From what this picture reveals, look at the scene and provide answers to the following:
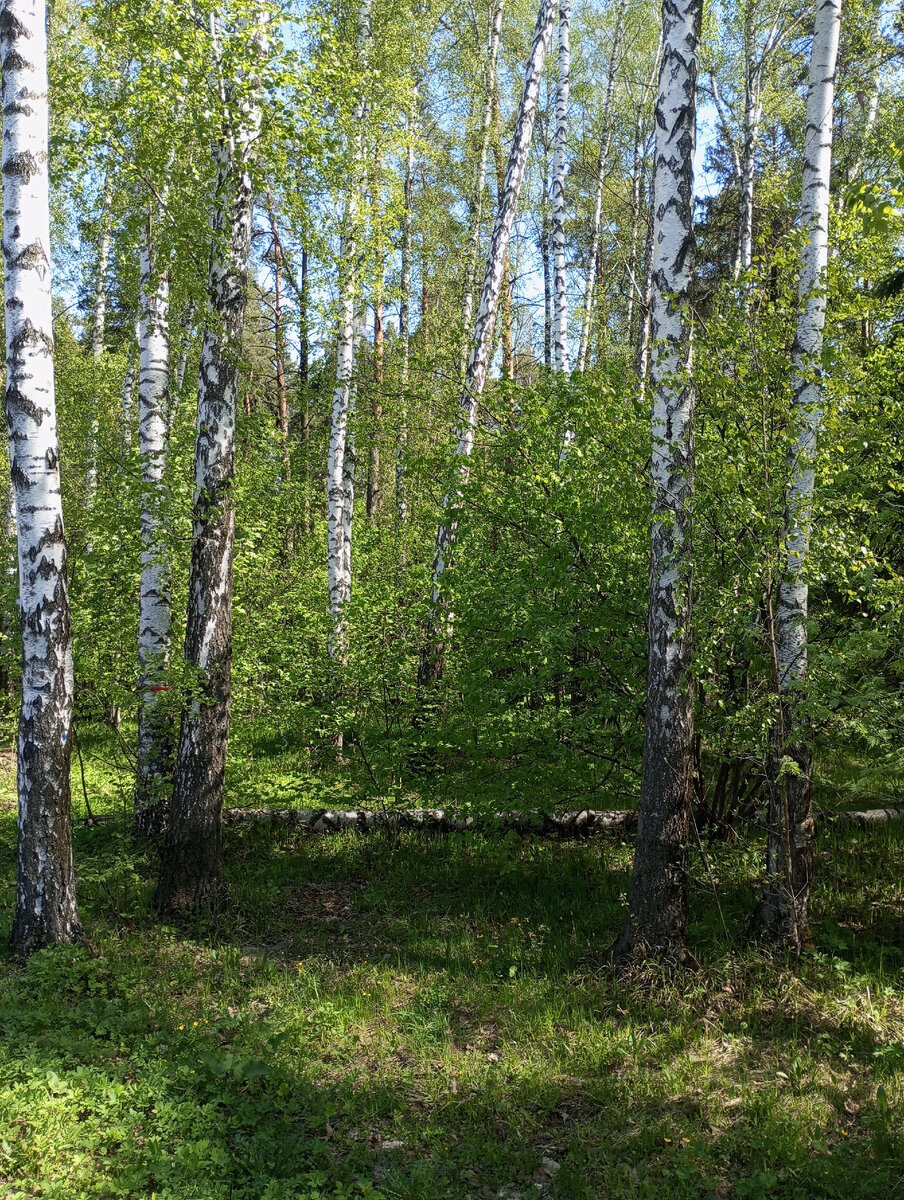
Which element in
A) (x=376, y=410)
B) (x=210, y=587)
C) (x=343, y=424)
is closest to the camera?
(x=210, y=587)

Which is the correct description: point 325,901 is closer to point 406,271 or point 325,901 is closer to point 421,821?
point 421,821

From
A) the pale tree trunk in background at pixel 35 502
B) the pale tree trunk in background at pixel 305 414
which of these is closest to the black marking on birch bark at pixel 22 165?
the pale tree trunk in background at pixel 35 502

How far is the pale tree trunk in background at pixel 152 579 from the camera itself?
7.04m

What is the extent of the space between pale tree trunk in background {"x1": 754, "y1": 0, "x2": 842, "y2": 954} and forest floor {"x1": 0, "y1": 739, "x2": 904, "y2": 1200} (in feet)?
Result: 1.19

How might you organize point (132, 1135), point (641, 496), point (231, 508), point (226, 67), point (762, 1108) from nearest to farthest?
point (132, 1135)
point (762, 1108)
point (641, 496)
point (226, 67)
point (231, 508)

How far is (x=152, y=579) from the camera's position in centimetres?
749

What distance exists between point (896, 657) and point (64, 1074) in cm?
492

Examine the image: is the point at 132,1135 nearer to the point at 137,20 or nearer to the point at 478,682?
the point at 478,682

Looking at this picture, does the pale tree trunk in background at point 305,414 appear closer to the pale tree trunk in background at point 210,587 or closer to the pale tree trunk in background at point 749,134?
the pale tree trunk in background at point 210,587

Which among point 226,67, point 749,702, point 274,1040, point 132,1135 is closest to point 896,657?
point 749,702

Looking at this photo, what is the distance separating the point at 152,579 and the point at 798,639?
5.67 metres

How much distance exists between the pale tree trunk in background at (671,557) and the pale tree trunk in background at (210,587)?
3.17 meters

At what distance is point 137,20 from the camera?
631 centimetres

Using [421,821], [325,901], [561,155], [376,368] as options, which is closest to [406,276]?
[376,368]
